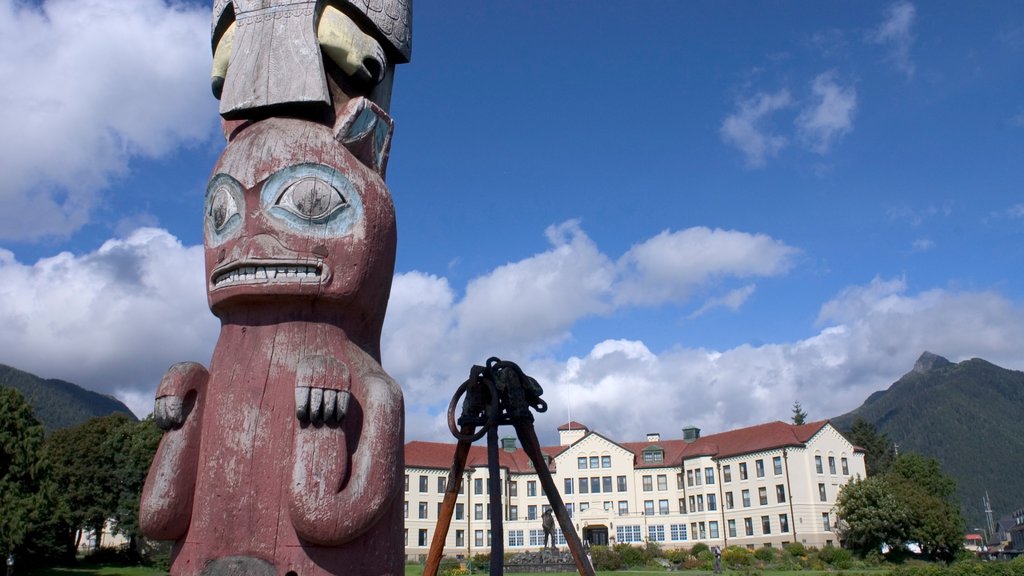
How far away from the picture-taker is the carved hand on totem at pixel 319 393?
588 centimetres

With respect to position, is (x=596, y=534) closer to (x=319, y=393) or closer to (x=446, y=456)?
(x=446, y=456)

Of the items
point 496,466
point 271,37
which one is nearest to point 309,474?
point 496,466

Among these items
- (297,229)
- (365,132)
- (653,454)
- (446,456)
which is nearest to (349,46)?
(365,132)

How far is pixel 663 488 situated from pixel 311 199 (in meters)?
58.9

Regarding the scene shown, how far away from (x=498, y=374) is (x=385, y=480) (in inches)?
144

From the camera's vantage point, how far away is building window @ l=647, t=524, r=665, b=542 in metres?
60.0

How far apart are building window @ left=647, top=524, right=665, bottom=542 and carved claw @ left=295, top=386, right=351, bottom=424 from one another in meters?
58.4

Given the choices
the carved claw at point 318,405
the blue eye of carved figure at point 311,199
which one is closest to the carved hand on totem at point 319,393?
the carved claw at point 318,405

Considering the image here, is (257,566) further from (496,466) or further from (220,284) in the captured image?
(496,466)

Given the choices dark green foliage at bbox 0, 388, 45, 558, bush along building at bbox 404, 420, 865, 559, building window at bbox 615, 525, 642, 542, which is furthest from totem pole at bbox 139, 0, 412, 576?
building window at bbox 615, 525, 642, 542

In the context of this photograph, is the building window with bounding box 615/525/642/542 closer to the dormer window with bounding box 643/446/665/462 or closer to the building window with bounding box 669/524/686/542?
the building window with bounding box 669/524/686/542

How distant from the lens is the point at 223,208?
22.6 feet

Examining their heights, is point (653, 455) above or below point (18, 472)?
above

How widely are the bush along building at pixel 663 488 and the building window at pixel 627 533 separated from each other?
0.25ft
